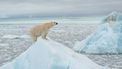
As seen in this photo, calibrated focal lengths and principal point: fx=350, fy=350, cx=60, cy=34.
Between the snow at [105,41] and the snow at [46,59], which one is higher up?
the snow at [46,59]

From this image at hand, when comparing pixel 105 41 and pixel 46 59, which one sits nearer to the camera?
pixel 46 59

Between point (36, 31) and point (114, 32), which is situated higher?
point (36, 31)

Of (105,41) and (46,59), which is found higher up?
(46,59)

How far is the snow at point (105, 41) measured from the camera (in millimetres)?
8531

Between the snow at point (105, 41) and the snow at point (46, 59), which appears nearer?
the snow at point (46, 59)

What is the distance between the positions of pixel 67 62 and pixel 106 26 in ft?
17.8

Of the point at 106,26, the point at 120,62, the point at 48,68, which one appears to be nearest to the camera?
the point at 48,68

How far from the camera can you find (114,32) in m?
8.82

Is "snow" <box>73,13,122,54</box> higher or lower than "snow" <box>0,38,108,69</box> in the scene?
lower

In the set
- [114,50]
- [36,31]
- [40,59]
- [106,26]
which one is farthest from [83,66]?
[106,26]

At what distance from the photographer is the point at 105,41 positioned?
8680mm

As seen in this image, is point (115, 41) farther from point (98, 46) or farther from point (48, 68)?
point (48, 68)

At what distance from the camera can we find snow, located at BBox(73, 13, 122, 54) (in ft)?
28.0

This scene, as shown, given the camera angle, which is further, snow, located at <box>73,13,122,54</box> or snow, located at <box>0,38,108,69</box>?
snow, located at <box>73,13,122,54</box>
